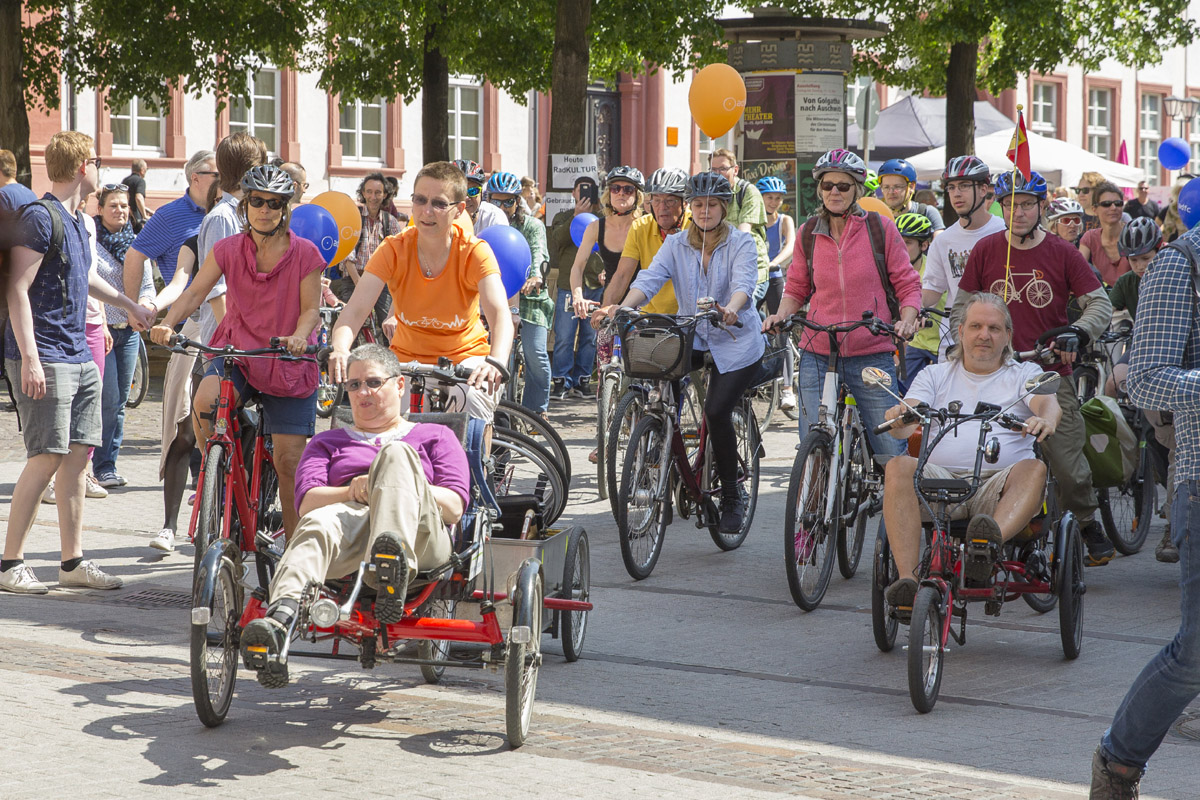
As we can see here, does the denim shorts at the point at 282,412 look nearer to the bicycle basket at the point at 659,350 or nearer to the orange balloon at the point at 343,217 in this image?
the bicycle basket at the point at 659,350

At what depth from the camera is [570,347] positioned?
55.6ft

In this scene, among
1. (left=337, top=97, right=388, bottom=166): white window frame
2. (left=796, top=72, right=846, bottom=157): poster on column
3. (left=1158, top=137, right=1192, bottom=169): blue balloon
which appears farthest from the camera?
(left=337, top=97, right=388, bottom=166): white window frame

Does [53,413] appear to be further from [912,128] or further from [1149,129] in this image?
[1149,129]

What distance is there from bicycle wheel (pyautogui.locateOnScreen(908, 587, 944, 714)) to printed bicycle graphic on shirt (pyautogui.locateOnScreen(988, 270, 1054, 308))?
109 inches

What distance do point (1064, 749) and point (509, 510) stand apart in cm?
229

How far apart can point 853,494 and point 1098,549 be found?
1.63m

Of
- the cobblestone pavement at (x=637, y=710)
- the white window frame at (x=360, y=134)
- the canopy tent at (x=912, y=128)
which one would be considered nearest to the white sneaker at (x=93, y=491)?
the cobblestone pavement at (x=637, y=710)

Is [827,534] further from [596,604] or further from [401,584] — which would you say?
[401,584]

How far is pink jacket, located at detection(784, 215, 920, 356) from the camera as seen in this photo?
8.29m

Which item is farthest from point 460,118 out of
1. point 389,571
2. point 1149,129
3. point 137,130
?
point 389,571

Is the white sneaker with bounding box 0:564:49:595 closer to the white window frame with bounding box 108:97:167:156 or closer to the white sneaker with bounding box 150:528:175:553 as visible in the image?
the white sneaker with bounding box 150:528:175:553

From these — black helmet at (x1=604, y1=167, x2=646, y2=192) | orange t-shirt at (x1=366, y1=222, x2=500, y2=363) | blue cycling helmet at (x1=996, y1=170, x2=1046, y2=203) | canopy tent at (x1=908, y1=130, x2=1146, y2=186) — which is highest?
canopy tent at (x1=908, y1=130, x2=1146, y2=186)

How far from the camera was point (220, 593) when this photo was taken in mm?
5430

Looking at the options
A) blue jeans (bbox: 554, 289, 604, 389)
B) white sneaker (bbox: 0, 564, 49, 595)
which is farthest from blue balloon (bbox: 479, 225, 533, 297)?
blue jeans (bbox: 554, 289, 604, 389)
